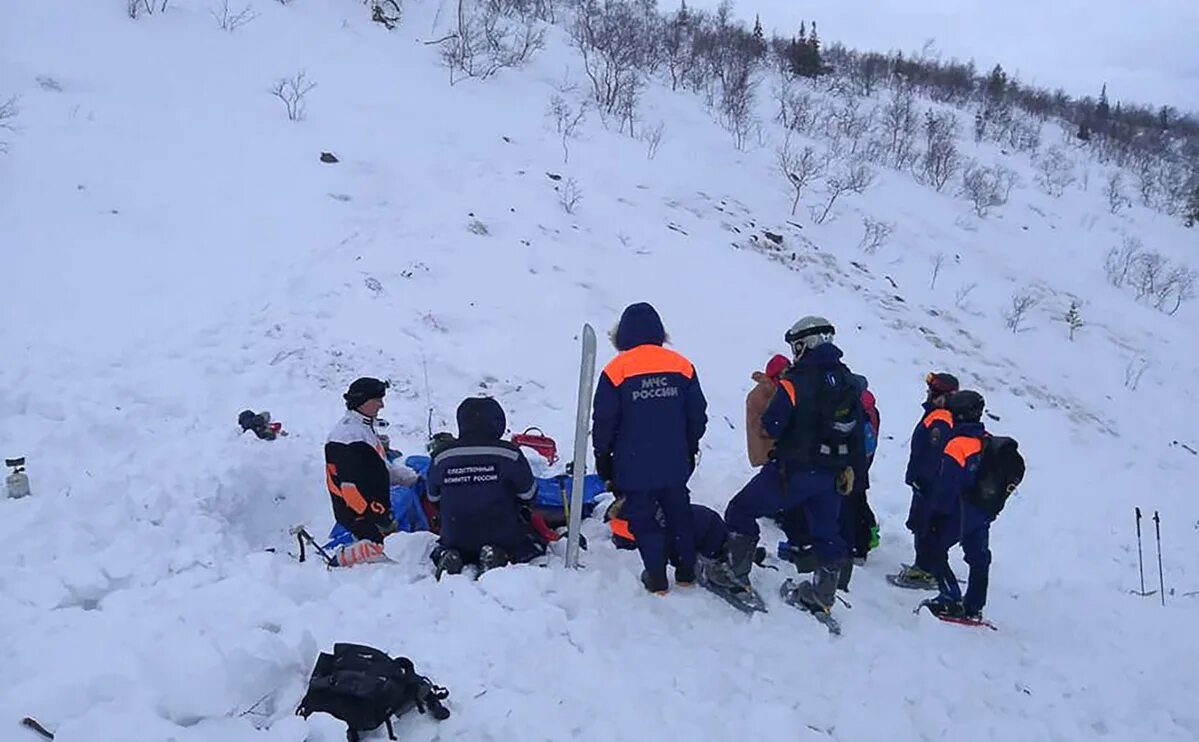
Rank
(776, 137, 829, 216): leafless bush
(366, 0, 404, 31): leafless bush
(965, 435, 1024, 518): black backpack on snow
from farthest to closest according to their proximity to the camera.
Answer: (366, 0, 404, 31): leafless bush
(776, 137, 829, 216): leafless bush
(965, 435, 1024, 518): black backpack on snow

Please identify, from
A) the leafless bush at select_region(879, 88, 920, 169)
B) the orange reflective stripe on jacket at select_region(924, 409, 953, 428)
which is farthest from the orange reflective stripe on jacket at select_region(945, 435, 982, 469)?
the leafless bush at select_region(879, 88, 920, 169)

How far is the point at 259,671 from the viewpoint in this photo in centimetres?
315

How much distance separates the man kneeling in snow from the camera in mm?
4387

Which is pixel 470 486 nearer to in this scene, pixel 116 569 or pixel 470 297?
pixel 116 569

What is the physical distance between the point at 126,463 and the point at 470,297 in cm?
438

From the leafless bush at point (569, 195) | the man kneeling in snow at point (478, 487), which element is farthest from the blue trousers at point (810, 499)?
the leafless bush at point (569, 195)

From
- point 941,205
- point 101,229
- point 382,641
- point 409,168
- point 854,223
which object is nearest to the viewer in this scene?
point 382,641

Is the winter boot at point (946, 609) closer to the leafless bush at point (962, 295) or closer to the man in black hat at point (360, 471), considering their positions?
the man in black hat at point (360, 471)

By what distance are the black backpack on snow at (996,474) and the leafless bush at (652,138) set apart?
1117 cm

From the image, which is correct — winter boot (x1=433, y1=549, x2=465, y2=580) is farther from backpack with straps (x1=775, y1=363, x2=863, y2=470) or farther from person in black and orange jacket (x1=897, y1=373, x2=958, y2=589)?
person in black and orange jacket (x1=897, y1=373, x2=958, y2=589)

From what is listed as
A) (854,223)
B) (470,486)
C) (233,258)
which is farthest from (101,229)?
(854,223)

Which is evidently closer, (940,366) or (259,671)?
(259,671)

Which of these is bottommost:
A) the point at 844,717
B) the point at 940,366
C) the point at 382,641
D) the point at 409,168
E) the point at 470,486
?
the point at 940,366

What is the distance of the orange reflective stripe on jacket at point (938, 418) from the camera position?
5055 mm
